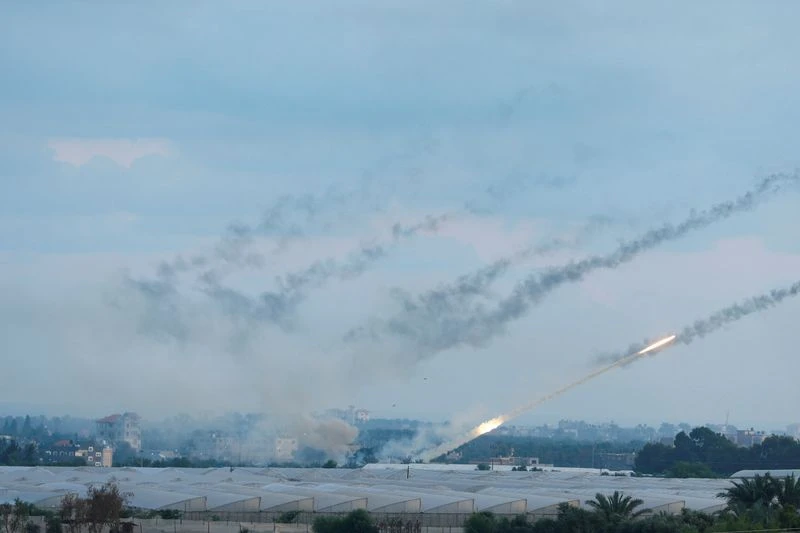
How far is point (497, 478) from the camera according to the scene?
10212 centimetres

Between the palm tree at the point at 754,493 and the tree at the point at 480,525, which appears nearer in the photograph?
the palm tree at the point at 754,493

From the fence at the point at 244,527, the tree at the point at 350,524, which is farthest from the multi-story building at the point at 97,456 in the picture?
the tree at the point at 350,524

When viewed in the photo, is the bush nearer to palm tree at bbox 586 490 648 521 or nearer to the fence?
the fence

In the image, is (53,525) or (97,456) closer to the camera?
(53,525)

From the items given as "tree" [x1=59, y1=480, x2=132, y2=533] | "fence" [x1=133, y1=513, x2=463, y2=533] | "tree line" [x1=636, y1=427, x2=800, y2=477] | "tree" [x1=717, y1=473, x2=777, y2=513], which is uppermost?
"tree line" [x1=636, y1=427, x2=800, y2=477]

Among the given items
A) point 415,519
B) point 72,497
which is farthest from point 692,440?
point 72,497

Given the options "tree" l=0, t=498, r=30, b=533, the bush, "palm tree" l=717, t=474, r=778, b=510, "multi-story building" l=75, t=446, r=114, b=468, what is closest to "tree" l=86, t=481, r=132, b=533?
the bush

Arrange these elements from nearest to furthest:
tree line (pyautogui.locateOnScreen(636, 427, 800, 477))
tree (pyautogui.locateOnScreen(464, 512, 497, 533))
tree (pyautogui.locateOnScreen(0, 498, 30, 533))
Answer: tree (pyautogui.locateOnScreen(0, 498, 30, 533)) → tree (pyautogui.locateOnScreen(464, 512, 497, 533)) → tree line (pyautogui.locateOnScreen(636, 427, 800, 477))

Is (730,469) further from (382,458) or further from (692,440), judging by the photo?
(382,458)

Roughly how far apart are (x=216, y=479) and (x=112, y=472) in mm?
10601

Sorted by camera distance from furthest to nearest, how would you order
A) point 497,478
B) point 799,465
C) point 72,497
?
point 799,465, point 497,478, point 72,497

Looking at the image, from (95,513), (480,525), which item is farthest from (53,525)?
(480,525)

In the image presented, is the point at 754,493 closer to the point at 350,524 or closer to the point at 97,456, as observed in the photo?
the point at 350,524

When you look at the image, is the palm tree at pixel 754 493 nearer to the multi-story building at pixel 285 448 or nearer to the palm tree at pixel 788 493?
the palm tree at pixel 788 493
